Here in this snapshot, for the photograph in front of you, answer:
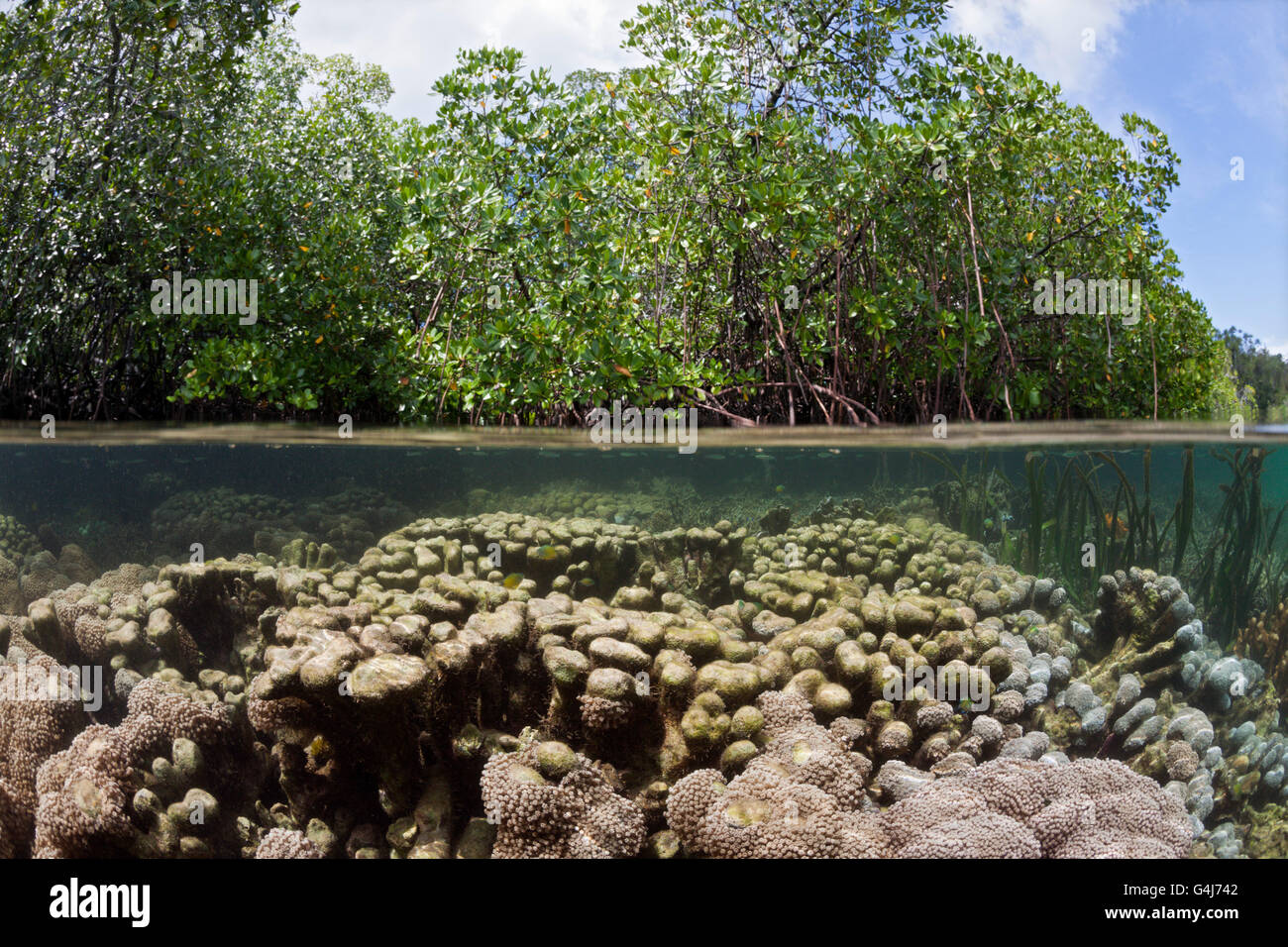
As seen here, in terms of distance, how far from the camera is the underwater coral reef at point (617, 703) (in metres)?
3.36

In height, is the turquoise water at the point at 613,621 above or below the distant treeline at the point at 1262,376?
below

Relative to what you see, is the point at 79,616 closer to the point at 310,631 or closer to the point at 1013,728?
the point at 310,631

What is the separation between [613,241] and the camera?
516 centimetres

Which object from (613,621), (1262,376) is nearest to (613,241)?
(613,621)

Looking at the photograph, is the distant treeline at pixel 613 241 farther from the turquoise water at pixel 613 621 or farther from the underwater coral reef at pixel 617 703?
the underwater coral reef at pixel 617 703

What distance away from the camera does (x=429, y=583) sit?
3.88 m

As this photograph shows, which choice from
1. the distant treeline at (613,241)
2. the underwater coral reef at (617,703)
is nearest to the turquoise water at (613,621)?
the underwater coral reef at (617,703)

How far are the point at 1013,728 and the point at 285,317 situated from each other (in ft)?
19.0

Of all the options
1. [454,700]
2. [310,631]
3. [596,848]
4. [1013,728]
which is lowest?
[596,848]

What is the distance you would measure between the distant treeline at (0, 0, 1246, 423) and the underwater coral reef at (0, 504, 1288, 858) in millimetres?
1488

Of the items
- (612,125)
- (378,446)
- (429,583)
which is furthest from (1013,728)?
(612,125)

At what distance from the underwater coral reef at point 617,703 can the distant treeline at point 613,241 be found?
1488 millimetres

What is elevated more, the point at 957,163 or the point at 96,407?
the point at 957,163

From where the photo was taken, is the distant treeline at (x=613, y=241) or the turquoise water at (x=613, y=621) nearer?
the turquoise water at (x=613, y=621)
